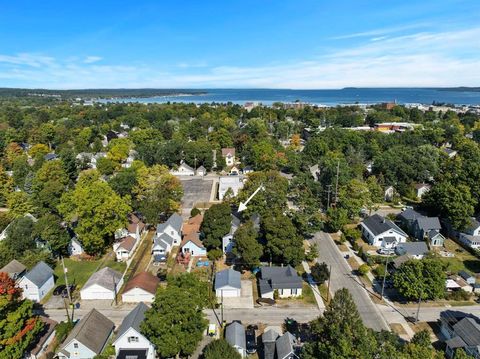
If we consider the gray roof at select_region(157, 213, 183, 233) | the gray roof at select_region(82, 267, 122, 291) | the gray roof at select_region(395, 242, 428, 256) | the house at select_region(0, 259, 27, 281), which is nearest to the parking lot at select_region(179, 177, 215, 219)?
the gray roof at select_region(157, 213, 183, 233)

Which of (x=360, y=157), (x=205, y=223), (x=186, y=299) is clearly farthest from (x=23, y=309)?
(x=360, y=157)

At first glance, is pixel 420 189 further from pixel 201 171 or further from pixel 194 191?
pixel 201 171

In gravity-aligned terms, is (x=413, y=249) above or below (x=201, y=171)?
above

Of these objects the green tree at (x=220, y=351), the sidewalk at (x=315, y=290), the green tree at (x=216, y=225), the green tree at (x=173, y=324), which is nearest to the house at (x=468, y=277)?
the sidewalk at (x=315, y=290)

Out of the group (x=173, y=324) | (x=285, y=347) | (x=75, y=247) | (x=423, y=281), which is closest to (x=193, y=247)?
(x=75, y=247)

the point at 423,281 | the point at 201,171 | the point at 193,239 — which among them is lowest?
the point at 201,171
